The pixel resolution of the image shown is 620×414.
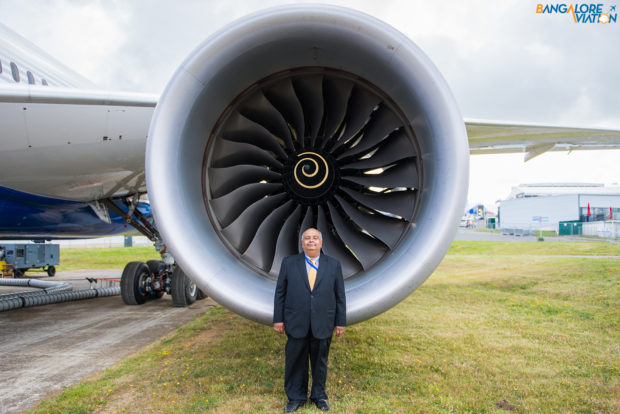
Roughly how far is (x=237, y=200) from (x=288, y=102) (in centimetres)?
79

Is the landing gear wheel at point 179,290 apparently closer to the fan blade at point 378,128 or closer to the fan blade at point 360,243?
the fan blade at point 360,243

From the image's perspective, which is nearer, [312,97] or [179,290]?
[312,97]

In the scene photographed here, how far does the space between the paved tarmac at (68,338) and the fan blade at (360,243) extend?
7.62ft

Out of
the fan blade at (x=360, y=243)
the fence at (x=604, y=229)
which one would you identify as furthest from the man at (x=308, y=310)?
the fence at (x=604, y=229)

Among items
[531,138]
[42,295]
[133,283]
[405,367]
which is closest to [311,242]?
[405,367]

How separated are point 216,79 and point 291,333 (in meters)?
1.59

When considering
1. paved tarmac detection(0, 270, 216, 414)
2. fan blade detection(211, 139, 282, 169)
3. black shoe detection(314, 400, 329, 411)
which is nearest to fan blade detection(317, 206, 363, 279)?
fan blade detection(211, 139, 282, 169)

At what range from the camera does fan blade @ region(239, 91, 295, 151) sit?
3.03m

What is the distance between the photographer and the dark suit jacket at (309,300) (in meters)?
2.52

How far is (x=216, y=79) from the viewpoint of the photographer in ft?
8.62

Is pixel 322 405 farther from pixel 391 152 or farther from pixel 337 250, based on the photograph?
pixel 391 152

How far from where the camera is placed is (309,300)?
2566mm

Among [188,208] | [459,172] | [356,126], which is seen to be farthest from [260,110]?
[459,172]

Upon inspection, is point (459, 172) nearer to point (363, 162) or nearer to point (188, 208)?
point (363, 162)
